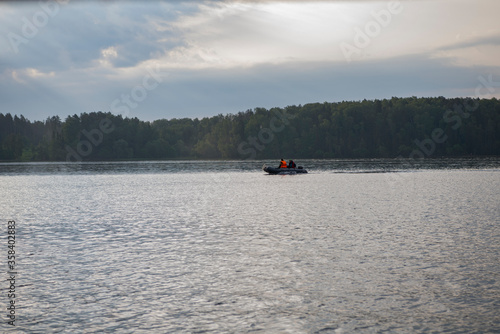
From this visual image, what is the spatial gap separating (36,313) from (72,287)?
6.95 feet

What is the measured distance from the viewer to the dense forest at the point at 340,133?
168m

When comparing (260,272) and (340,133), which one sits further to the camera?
(340,133)

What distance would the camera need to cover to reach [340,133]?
7067 inches

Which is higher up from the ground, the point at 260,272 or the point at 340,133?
the point at 340,133

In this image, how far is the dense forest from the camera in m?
168

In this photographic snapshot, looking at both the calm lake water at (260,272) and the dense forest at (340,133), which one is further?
the dense forest at (340,133)

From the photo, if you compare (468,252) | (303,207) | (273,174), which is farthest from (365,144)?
(468,252)

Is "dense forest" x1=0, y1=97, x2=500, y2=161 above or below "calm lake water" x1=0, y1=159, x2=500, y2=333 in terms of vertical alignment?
above

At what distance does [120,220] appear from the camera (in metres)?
27.2

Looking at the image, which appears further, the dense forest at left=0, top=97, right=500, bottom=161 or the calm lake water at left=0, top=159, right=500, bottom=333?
the dense forest at left=0, top=97, right=500, bottom=161

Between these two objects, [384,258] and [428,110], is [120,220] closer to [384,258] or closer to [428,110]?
[384,258]

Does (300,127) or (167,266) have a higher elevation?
(300,127)

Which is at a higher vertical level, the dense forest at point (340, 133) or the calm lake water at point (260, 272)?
the dense forest at point (340, 133)

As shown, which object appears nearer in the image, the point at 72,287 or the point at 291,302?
the point at 291,302
